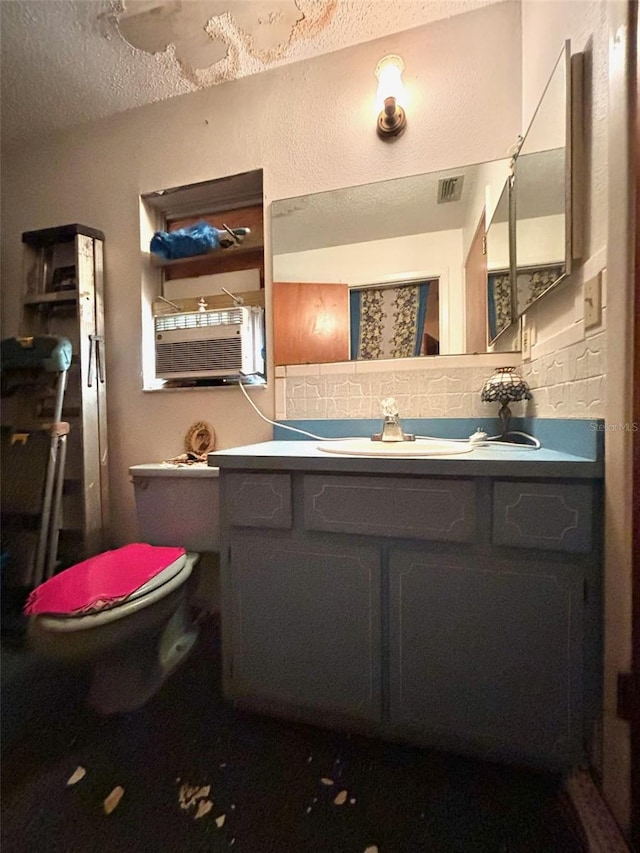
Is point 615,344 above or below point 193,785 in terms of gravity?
above

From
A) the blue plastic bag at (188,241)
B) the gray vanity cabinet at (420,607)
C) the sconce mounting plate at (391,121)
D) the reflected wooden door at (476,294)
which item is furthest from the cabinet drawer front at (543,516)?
the blue plastic bag at (188,241)

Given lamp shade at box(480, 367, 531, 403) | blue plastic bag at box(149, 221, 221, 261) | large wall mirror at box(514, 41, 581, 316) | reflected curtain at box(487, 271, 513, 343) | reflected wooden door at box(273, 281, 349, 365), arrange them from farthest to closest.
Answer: blue plastic bag at box(149, 221, 221, 261)
reflected wooden door at box(273, 281, 349, 365)
reflected curtain at box(487, 271, 513, 343)
lamp shade at box(480, 367, 531, 403)
large wall mirror at box(514, 41, 581, 316)

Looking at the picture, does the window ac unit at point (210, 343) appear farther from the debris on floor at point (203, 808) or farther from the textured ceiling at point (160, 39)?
the debris on floor at point (203, 808)

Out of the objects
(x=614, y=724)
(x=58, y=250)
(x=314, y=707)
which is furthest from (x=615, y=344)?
(x=58, y=250)

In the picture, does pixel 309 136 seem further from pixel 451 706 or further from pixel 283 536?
pixel 451 706

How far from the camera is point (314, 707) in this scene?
85 centimetres

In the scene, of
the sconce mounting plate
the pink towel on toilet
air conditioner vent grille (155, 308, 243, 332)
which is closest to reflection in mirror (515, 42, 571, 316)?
the sconce mounting plate

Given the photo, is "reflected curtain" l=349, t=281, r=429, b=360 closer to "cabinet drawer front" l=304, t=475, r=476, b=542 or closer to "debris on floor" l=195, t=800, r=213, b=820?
"cabinet drawer front" l=304, t=475, r=476, b=542

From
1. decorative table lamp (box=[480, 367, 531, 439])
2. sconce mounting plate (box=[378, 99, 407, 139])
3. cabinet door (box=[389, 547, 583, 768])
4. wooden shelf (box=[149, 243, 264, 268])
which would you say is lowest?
cabinet door (box=[389, 547, 583, 768])

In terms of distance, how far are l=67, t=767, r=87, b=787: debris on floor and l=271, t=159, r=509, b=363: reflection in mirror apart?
1265mm

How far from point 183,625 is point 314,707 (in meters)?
0.57

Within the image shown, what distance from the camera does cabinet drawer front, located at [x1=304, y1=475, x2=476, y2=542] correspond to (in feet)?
2.45

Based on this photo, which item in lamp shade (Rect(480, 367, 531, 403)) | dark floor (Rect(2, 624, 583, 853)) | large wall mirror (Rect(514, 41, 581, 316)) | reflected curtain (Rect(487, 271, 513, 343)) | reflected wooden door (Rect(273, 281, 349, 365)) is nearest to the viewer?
dark floor (Rect(2, 624, 583, 853))

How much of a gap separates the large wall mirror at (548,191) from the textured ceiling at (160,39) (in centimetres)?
61
